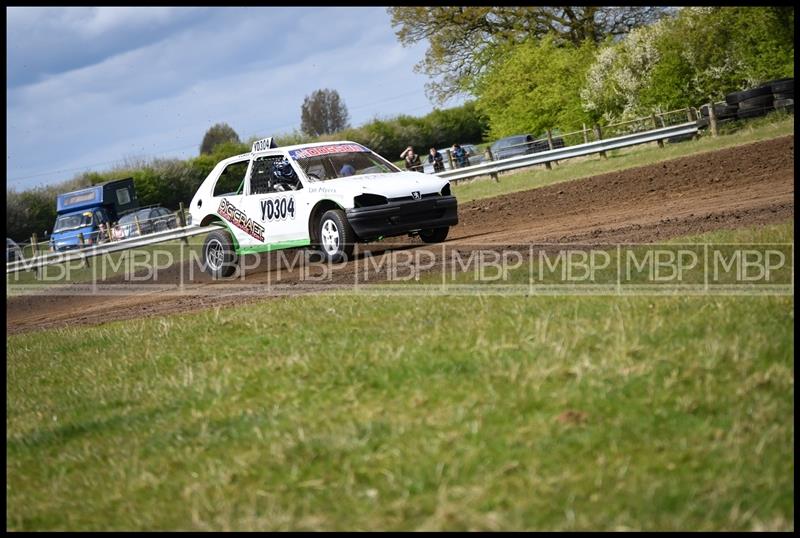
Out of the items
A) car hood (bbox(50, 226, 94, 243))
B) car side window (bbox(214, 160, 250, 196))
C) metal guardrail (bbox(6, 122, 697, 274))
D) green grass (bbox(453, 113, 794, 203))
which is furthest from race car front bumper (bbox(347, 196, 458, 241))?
car hood (bbox(50, 226, 94, 243))

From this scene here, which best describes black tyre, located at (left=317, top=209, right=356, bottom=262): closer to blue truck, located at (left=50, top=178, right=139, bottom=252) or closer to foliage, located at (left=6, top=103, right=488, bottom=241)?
blue truck, located at (left=50, top=178, right=139, bottom=252)

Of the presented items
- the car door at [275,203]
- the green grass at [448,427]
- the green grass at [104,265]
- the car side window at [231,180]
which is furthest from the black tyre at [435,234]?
the green grass at [104,265]

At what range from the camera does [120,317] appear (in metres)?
12.2

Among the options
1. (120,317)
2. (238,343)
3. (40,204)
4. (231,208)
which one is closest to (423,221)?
(231,208)

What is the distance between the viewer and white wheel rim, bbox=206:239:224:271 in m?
14.8

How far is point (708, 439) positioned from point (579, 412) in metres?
0.62

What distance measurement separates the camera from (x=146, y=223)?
35906mm

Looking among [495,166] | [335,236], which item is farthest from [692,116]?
[335,236]

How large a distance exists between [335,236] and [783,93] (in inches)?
707

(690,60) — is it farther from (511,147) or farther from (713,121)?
(713,121)

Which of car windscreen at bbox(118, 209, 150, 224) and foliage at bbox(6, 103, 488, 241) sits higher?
foliage at bbox(6, 103, 488, 241)

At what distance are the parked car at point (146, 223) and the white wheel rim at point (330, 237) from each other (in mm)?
22562

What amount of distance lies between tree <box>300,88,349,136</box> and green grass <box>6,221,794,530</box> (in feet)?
391

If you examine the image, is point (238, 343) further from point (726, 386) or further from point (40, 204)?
point (40, 204)
